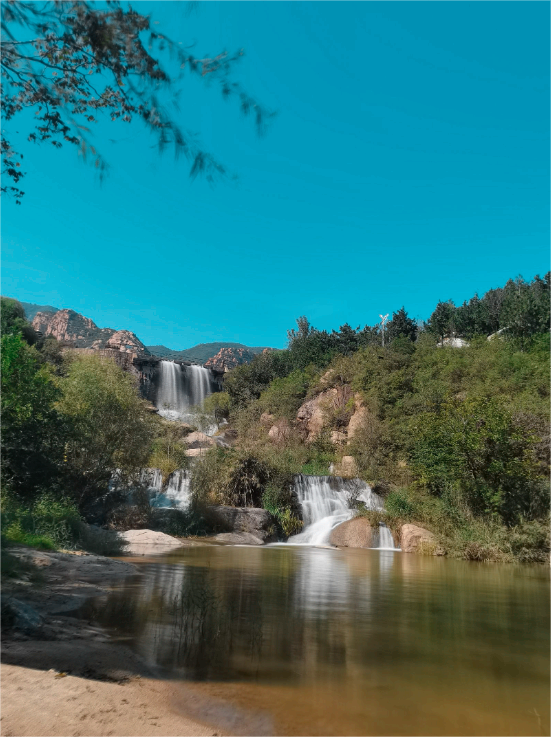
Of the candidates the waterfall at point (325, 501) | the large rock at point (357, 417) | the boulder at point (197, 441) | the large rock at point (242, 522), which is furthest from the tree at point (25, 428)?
the large rock at point (357, 417)

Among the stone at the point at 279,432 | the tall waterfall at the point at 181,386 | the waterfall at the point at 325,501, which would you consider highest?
the tall waterfall at the point at 181,386

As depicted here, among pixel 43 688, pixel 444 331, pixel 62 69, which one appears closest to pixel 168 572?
pixel 43 688

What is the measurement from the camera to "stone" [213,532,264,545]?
2139 centimetres

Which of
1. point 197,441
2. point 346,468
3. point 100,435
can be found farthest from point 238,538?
point 197,441

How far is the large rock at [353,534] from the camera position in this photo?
22.2 metres

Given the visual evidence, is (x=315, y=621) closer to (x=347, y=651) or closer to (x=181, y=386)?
(x=347, y=651)

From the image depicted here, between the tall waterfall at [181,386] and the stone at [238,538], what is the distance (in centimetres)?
3769

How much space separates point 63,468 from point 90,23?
16418mm

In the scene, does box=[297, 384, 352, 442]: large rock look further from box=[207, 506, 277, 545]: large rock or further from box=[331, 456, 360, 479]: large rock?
box=[207, 506, 277, 545]: large rock

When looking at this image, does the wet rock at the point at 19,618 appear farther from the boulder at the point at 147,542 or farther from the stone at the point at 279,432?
the stone at the point at 279,432

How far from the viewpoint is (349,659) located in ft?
15.6

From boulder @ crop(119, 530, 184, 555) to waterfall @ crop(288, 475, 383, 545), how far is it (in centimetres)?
785

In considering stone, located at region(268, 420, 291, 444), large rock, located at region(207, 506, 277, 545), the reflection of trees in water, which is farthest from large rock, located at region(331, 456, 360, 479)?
the reflection of trees in water

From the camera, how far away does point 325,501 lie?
2650 cm
